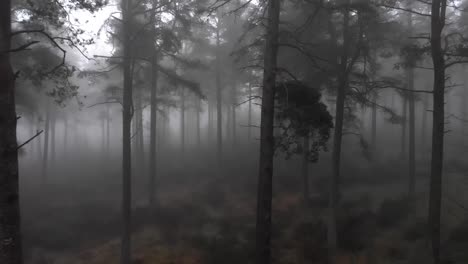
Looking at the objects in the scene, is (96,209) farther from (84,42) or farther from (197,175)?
(84,42)

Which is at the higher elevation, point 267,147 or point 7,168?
point 267,147

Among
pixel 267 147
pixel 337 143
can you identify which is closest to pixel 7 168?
pixel 267 147

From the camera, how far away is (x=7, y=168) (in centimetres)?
527

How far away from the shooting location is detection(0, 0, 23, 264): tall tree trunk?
523cm

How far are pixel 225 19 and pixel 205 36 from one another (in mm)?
2187

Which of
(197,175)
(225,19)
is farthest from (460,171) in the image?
(225,19)

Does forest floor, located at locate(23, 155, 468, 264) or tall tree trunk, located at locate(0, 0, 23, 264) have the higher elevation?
tall tree trunk, located at locate(0, 0, 23, 264)

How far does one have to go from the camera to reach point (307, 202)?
51.2ft

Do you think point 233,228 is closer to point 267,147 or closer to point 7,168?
point 267,147

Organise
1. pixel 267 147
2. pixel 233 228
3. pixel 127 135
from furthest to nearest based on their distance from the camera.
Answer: pixel 233 228 < pixel 127 135 < pixel 267 147

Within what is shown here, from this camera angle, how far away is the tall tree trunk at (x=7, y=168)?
206 inches

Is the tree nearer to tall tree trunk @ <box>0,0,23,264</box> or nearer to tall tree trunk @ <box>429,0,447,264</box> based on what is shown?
tall tree trunk @ <box>0,0,23,264</box>

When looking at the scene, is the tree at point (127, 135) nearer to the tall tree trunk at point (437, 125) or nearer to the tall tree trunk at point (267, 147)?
the tall tree trunk at point (267, 147)

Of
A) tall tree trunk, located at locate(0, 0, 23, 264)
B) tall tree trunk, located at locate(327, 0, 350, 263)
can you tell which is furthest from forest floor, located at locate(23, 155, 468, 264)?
tall tree trunk, located at locate(0, 0, 23, 264)
